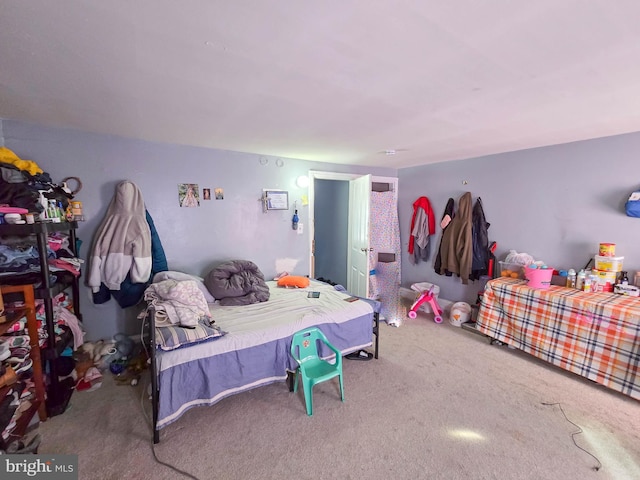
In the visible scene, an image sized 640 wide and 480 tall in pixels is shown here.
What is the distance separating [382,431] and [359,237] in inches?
98.6

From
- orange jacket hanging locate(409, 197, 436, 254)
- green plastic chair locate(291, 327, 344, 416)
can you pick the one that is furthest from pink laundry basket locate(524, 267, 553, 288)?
green plastic chair locate(291, 327, 344, 416)

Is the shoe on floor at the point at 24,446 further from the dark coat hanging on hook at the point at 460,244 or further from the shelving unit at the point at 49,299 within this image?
the dark coat hanging on hook at the point at 460,244

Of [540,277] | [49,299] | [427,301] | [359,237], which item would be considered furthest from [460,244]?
[49,299]

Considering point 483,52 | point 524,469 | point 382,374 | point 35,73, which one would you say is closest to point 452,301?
point 382,374

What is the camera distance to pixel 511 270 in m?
3.27

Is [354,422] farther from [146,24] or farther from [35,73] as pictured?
[35,73]

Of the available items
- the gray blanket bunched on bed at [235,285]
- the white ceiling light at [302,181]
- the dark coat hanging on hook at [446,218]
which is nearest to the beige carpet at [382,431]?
the gray blanket bunched on bed at [235,285]

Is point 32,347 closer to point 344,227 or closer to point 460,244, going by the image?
point 344,227

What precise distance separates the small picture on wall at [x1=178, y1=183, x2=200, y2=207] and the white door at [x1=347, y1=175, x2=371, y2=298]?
203cm

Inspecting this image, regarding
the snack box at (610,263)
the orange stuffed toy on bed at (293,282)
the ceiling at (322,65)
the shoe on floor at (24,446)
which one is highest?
the ceiling at (322,65)

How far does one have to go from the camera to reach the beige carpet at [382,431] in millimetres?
1575

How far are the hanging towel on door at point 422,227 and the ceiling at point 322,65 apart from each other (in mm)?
1827

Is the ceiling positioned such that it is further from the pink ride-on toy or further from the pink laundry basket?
the pink ride-on toy

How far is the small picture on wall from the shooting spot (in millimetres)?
2986
